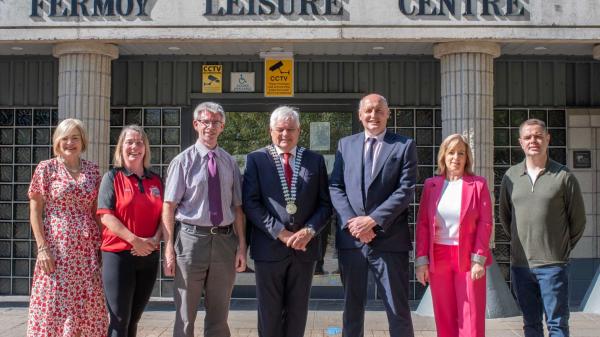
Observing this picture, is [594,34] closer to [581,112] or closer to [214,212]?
[581,112]

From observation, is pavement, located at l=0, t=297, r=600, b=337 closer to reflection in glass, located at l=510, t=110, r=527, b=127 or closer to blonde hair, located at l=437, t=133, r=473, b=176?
blonde hair, located at l=437, t=133, r=473, b=176

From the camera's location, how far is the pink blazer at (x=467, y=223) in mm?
4785

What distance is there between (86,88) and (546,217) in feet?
17.4

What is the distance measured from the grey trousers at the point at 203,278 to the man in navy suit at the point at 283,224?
0.25 m

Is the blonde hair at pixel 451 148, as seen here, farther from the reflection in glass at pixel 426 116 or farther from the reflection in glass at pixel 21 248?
the reflection in glass at pixel 21 248

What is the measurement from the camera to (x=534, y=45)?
7840 mm

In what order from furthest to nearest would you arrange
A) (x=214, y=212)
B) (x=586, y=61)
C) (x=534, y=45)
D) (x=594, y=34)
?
(x=586, y=61), (x=534, y=45), (x=594, y=34), (x=214, y=212)

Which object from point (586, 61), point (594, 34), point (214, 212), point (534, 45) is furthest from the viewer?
point (586, 61)

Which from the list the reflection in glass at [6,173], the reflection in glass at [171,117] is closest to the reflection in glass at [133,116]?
the reflection in glass at [171,117]

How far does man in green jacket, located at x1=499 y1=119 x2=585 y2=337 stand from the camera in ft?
16.0

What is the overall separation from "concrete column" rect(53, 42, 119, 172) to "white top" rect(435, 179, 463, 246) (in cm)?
439

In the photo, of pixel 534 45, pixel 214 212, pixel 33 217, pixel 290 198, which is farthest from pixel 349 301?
pixel 534 45

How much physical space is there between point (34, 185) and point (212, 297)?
5.13 feet

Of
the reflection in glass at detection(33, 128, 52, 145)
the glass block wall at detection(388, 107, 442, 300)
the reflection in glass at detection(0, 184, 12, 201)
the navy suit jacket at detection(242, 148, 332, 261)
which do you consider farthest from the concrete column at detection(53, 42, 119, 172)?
the glass block wall at detection(388, 107, 442, 300)
